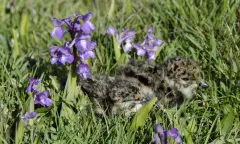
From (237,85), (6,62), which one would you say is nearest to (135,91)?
(237,85)

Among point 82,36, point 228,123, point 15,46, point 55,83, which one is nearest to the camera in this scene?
point 228,123

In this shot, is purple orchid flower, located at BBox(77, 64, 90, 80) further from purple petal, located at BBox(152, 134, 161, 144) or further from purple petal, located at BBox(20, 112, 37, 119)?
purple petal, located at BBox(152, 134, 161, 144)

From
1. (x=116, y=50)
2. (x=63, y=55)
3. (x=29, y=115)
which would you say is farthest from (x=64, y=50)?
(x=116, y=50)

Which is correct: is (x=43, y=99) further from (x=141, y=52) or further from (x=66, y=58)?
(x=141, y=52)

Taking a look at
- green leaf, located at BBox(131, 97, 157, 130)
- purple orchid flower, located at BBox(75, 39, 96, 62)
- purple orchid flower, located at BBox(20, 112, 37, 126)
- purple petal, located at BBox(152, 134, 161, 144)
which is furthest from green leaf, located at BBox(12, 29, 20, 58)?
purple petal, located at BBox(152, 134, 161, 144)

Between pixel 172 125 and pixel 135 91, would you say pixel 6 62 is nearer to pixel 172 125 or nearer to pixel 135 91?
pixel 135 91

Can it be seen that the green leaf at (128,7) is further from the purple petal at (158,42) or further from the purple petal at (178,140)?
the purple petal at (178,140)
